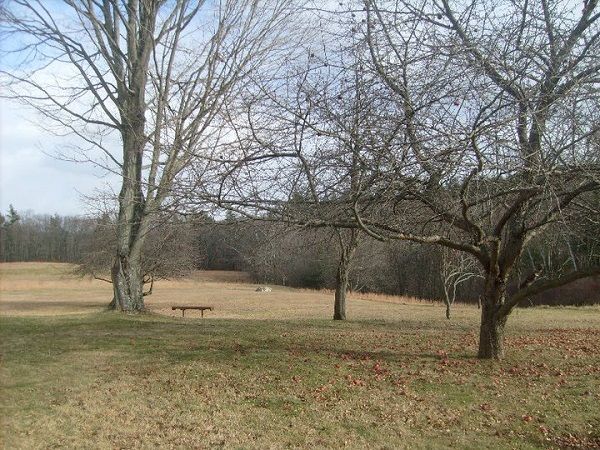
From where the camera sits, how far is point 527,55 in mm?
6207

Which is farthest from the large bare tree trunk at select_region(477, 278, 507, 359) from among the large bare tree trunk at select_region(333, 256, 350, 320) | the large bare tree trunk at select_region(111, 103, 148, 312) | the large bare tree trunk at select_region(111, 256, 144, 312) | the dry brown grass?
the dry brown grass

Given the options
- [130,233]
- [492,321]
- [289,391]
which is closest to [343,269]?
[130,233]

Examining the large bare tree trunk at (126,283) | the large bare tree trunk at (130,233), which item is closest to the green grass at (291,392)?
the large bare tree trunk at (130,233)

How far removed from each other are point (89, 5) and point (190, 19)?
256 centimetres

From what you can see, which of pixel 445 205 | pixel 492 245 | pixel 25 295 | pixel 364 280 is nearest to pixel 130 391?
pixel 445 205

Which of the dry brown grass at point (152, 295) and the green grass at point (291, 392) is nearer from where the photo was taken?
the green grass at point (291, 392)

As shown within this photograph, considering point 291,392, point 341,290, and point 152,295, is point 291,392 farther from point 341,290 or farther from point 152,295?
point 152,295

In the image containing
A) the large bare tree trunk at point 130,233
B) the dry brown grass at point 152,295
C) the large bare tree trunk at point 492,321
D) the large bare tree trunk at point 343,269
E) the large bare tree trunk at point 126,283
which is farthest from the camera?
the dry brown grass at point 152,295

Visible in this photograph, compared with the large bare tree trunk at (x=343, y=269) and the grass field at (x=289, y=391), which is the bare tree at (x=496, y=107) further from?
the large bare tree trunk at (x=343, y=269)

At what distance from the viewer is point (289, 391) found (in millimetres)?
6770

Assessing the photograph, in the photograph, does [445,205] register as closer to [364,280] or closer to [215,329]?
[215,329]

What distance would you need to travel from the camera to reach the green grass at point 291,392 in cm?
541

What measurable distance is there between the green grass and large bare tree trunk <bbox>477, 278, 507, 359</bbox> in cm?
28

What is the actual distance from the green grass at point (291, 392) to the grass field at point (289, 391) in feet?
0.07
